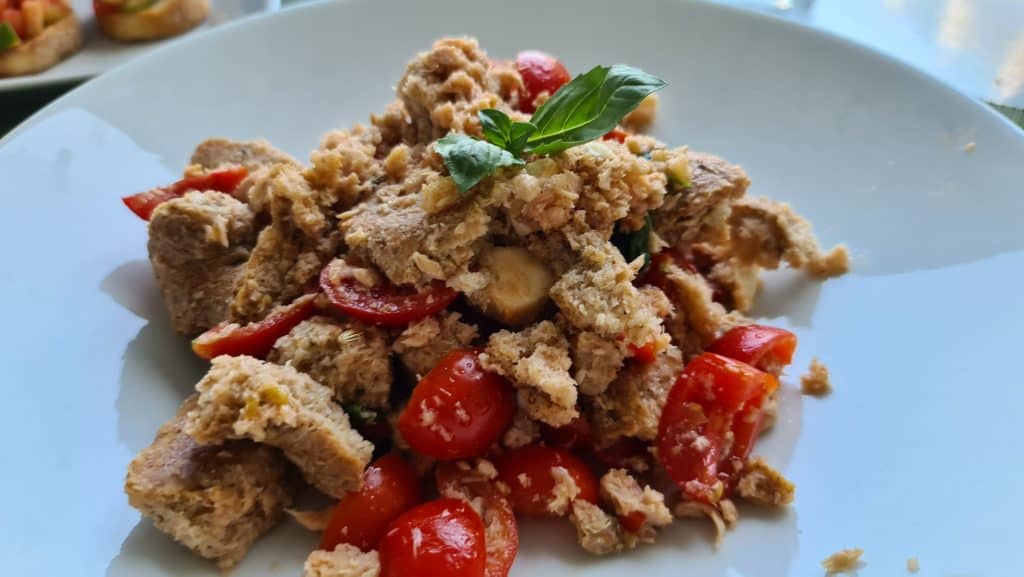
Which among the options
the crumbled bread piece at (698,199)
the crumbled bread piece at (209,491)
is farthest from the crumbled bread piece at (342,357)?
the crumbled bread piece at (698,199)

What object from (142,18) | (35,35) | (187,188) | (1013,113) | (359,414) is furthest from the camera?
(142,18)

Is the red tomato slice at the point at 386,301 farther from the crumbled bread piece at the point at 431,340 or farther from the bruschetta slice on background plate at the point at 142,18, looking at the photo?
the bruschetta slice on background plate at the point at 142,18

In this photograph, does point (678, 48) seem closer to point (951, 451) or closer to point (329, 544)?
point (951, 451)

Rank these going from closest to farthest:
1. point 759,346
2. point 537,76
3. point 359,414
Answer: point 359,414
point 759,346
point 537,76

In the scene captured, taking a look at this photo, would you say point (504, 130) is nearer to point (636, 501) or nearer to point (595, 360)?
point (595, 360)

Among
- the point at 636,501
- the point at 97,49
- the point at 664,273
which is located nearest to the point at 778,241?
the point at 664,273

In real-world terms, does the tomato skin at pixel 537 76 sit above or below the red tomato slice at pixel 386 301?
above
